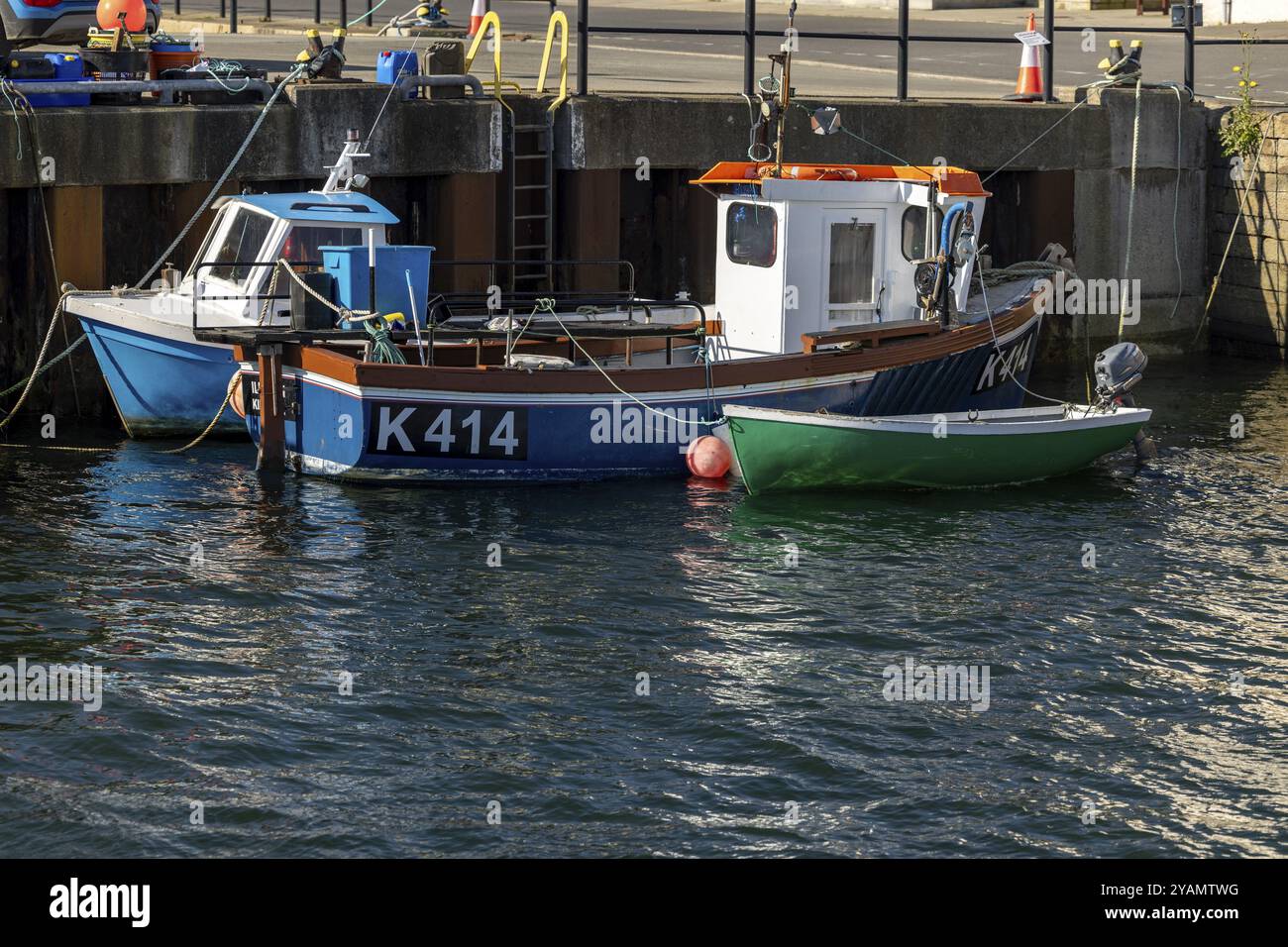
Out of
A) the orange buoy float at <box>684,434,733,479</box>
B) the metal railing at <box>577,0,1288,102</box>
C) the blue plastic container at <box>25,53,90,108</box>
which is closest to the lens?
the orange buoy float at <box>684,434,733,479</box>

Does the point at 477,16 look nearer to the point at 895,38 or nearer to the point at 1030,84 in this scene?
the point at 895,38

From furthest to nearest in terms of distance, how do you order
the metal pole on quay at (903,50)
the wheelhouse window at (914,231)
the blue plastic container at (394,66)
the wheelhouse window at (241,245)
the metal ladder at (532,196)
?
1. the metal pole on quay at (903,50)
2. the metal ladder at (532,196)
3. the blue plastic container at (394,66)
4. the wheelhouse window at (914,231)
5. the wheelhouse window at (241,245)

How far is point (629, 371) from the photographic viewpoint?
49.7 feet

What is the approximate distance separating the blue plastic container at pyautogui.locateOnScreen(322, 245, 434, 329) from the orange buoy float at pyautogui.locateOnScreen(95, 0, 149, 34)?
14.3 ft

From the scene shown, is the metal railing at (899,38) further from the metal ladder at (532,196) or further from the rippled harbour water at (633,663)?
the rippled harbour water at (633,663)

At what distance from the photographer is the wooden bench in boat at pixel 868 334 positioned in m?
15.6

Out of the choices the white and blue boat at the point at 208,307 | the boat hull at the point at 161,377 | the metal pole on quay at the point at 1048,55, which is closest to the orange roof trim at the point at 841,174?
the white and blue boat at the point at 208,307

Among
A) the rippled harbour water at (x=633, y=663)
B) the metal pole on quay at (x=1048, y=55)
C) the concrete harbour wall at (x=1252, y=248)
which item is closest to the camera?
the rippled harbour water at (x=633, y=663)

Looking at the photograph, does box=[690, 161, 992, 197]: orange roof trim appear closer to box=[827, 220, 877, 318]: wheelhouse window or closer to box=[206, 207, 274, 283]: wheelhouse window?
box=[827, 220, 877, 318]: wheelhouse window

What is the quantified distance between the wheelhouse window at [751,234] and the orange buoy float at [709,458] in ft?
5.52

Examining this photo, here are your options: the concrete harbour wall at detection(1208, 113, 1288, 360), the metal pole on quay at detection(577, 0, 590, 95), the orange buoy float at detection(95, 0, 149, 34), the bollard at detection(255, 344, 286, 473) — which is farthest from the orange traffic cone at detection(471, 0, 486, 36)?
the concrete harbour wall at detection(1208, 113, 1288, 360)

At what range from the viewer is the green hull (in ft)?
48.7

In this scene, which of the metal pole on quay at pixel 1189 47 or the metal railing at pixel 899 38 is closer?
the metal railing at pixel 899 38

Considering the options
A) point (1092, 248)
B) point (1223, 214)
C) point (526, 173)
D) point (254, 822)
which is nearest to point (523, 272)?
point (526, 173)
